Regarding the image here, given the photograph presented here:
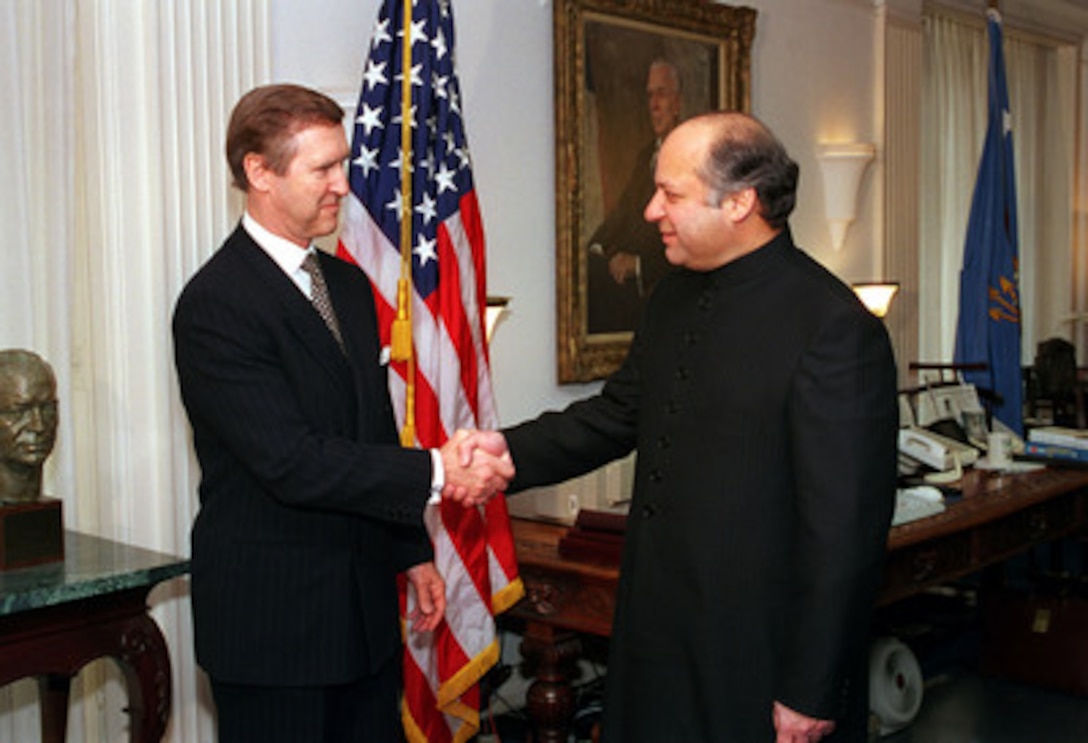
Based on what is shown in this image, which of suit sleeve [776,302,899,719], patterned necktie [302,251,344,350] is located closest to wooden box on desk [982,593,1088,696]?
suit sleeve [776,302,899,719]

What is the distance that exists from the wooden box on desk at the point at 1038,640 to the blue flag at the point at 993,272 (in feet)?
5.98

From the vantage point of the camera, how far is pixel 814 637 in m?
2.28

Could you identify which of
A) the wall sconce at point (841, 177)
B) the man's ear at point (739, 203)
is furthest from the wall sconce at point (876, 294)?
the man's ear at point (739, 203)

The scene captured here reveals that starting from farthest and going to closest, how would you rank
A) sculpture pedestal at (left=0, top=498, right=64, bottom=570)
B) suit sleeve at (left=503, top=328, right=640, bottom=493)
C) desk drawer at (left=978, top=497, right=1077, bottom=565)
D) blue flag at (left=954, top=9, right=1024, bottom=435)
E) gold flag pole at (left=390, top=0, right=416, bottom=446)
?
1. blue flag at (left=954, top=9, right=1024, bottom=435)
2. desk drawer at (left=978, top=497, right=1077, bottom=565)
3. gold flag pole at (left=390, top=0, right=416, bottom=446)
4. suit sleeve at (left=503, top=328, right=640, bottom=493)
5. sculpture pedestal at (left=0, top=498, right=64, bottom=570)

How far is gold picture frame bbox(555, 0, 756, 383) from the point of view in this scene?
4883 millimetres

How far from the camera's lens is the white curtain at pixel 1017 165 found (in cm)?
859

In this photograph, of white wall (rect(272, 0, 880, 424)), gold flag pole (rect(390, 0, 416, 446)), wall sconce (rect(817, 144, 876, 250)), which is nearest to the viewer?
gold flag pole (rect(390, 0, 416, 446))

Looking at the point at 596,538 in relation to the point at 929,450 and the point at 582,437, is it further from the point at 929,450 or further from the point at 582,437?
the point at 929,450

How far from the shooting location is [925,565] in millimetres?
4203

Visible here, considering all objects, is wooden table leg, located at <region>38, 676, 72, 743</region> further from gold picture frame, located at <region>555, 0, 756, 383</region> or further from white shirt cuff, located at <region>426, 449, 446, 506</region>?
gold picture frame, located at <region>555, 0, 756, 383</region>

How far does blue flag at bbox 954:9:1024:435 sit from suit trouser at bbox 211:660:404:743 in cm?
516

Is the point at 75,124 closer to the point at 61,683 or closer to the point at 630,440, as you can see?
the point at 61,683

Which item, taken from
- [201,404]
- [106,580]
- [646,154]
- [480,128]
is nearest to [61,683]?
[106,580]

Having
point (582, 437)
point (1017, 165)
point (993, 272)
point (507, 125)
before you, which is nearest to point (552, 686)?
point (582, 437)
